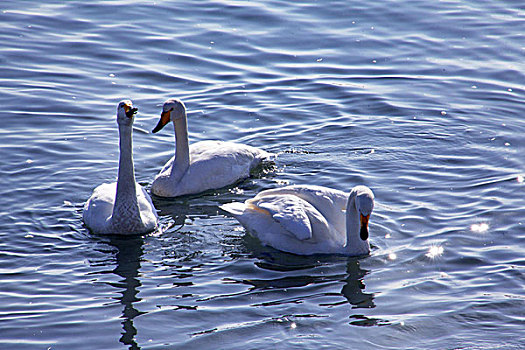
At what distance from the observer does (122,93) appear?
15672 millimetres

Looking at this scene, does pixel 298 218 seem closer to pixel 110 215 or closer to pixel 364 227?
pixel 364 227

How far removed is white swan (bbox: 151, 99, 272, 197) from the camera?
12414 mm

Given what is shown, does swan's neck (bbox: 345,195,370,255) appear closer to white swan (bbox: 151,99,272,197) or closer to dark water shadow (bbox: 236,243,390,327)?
dark water shadow (bbox: 236,243,390,327)

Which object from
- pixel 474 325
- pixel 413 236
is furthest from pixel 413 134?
pixel 474 325

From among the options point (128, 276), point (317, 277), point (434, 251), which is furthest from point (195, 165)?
point (434, 251)

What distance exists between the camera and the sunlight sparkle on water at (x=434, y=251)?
10.4 meters

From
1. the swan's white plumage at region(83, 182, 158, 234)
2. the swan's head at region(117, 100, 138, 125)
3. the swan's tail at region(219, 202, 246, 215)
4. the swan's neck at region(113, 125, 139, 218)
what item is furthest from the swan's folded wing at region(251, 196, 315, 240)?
the swan's head at region(117, 100, 138, 125)

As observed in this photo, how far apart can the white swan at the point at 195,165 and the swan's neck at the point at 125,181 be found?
1.29m

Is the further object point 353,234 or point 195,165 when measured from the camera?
point 195,165

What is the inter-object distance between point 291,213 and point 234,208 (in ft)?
3.45

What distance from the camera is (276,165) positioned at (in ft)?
43.8

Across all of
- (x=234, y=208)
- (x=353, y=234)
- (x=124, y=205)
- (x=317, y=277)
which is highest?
(x=124, y=205)

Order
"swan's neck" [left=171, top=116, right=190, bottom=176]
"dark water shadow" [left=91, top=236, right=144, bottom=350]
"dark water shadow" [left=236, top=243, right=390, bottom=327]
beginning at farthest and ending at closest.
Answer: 1. "swan's neck" [left=171, top=116, right=190, bottom=176]
2. "dark water shadow" [left=236, top=243, right=390, bottom=327]
3. "dark water shadow" [left=91, top=236, right=144, bottom=350]

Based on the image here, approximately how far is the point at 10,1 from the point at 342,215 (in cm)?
1211
